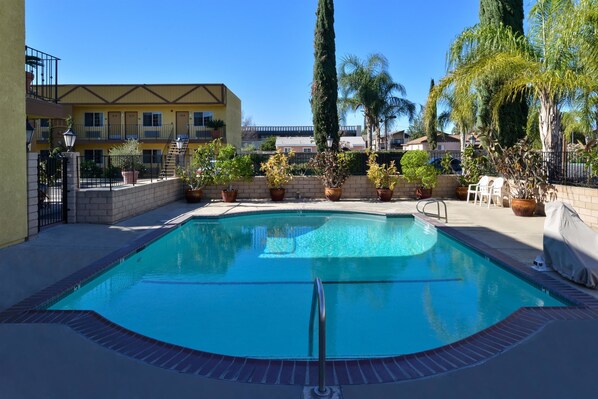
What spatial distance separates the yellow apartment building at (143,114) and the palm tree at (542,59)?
2097 centimetres

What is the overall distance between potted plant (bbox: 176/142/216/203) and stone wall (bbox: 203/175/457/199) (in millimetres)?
937

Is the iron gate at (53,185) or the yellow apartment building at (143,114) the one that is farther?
the yellow apartment building at (143,114)

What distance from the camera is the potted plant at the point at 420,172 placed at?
53.8ft

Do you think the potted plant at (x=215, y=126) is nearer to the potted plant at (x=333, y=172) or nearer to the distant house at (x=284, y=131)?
the potted plant at (x=333, y=172)

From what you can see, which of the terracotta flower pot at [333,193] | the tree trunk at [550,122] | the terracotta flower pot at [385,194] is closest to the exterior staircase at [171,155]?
the terracotta flower pot at [333,193]

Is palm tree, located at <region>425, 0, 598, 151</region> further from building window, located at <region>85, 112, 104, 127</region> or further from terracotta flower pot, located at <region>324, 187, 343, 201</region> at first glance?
building window, located at <region>85, 112, 104, 127</region>

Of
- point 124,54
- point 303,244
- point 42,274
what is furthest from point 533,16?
point 124,54

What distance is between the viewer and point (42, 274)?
620 centimetres

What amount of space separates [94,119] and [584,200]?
31.7 metres

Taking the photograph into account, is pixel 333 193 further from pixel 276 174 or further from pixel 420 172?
pixel 420 172

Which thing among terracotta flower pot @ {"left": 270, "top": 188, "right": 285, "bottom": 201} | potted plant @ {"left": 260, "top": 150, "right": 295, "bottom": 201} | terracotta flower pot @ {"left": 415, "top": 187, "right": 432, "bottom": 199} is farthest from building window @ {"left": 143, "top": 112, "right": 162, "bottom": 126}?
terracotta flower pot @ {"left": 415, "top": 187, "right": 432, "bottom": 199}

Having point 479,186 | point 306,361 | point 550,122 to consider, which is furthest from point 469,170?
point 306,361

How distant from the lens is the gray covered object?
5523mm

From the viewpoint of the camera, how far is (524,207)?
472 inches
